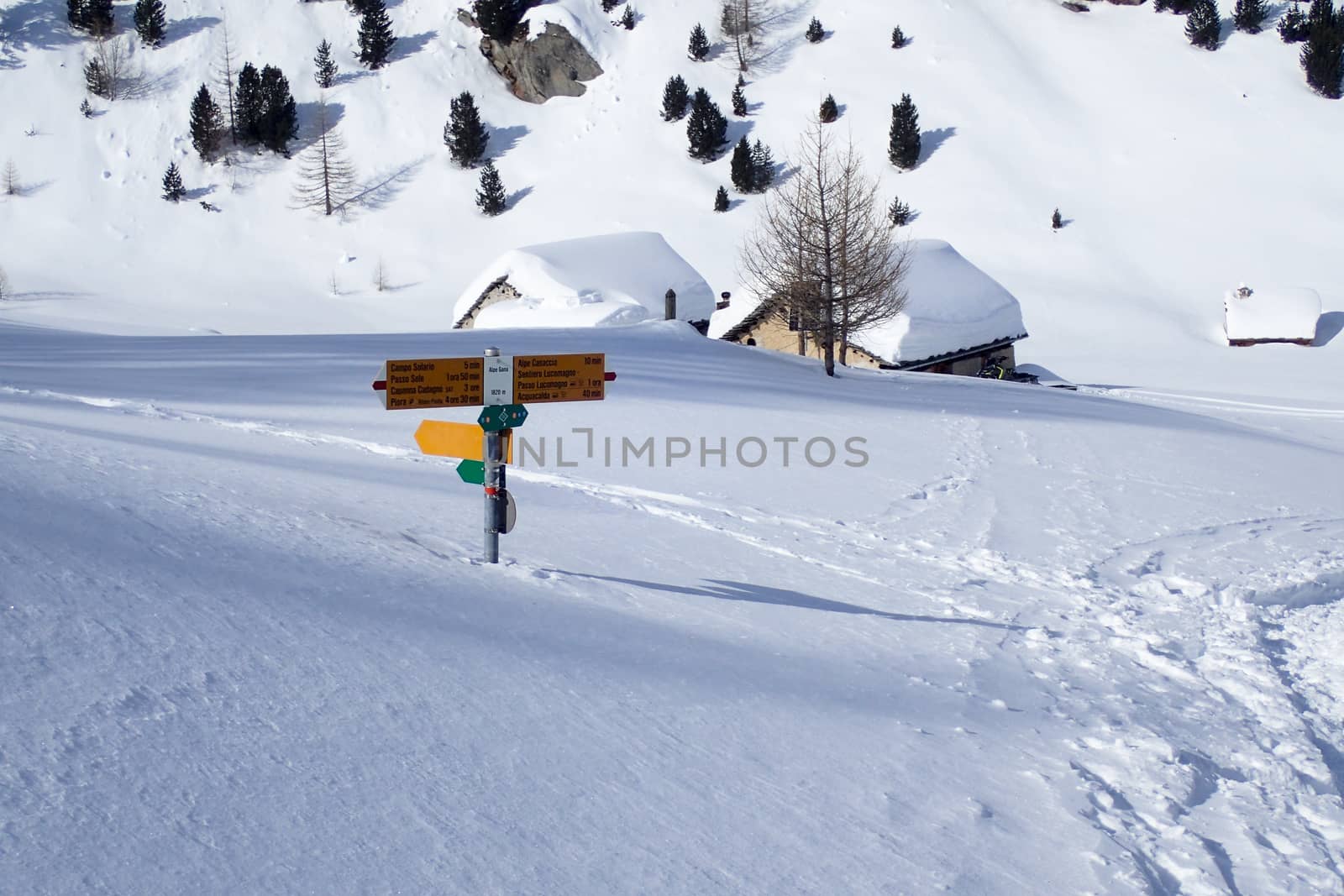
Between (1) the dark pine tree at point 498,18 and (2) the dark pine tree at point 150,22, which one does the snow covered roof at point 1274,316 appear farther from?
(2) the dark pine tree at point 150,22

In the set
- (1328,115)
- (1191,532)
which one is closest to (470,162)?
(1328,115)

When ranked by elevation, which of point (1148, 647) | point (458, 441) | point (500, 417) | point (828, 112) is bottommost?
point (1148, 647)

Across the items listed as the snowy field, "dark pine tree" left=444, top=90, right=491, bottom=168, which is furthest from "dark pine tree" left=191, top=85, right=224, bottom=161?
the snowy field

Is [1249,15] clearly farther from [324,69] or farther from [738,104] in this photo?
[324,69]

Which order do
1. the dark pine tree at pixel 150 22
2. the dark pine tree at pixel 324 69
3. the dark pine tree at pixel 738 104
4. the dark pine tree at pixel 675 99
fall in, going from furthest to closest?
the dark pine tree at pixel 150 22 < the dark pine tree at pixel 324 69 < the dark pine tree at pixel 738 104 < the dark pine tree at pixel 675 99

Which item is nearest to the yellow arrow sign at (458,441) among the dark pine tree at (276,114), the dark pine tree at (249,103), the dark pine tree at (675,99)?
the dark pine tree at (675,99)

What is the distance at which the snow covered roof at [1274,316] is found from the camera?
122 feet

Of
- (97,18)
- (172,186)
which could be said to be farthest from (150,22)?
(172,186)

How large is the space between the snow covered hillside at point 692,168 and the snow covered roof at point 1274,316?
1.08 metres

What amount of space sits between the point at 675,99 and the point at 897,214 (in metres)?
A: 15.0

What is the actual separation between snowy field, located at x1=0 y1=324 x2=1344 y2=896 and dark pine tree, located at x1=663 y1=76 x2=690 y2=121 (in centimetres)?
4884

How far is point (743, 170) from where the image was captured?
1943 inches

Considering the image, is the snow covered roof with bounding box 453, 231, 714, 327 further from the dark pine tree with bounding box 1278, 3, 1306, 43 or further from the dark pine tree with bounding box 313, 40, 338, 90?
the dark pine tree with bounding box 1278, 3, 1306, 43

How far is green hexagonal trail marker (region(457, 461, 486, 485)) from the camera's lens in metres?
5.31
